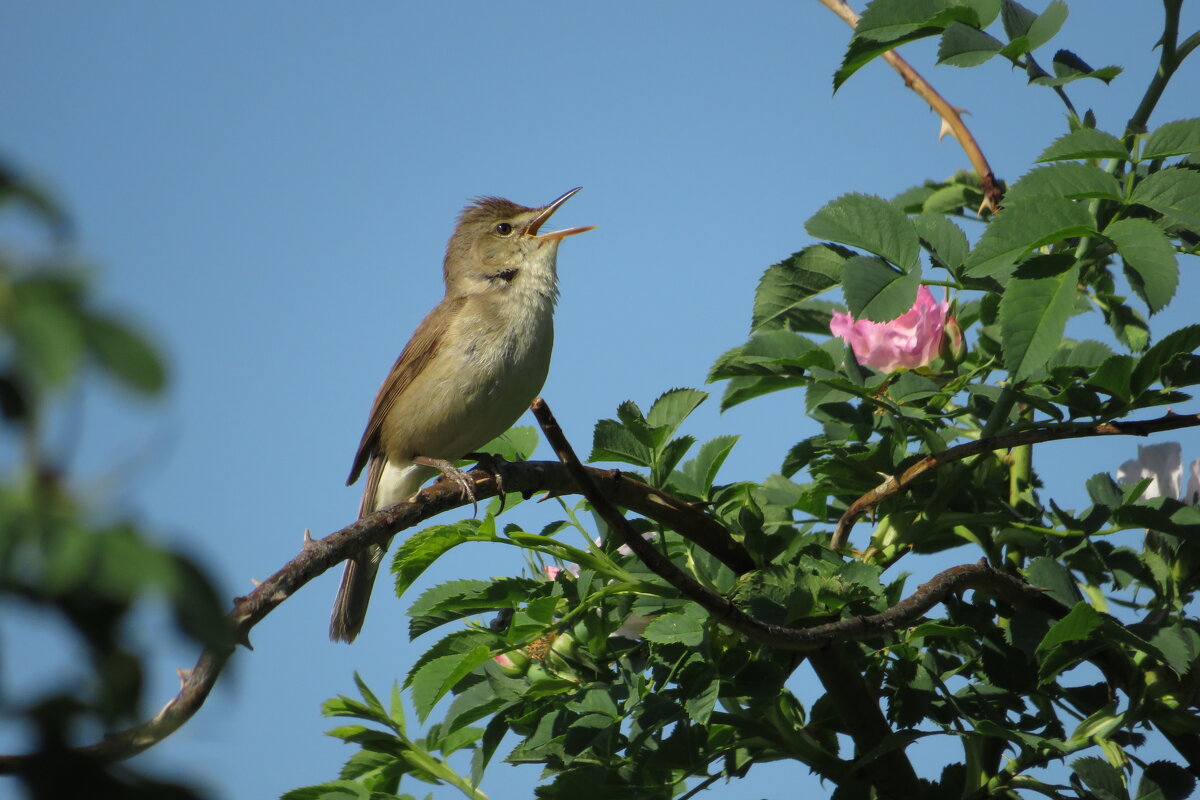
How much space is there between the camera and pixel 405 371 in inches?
189

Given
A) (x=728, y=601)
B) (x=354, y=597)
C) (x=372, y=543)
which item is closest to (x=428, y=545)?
(x=372, y=543)

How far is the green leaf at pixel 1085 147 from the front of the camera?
2146mm

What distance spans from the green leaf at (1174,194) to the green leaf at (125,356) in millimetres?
2060

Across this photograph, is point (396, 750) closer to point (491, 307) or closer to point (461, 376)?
point (461, 376)

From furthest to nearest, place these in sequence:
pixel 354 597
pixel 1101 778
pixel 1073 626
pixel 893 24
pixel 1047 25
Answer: pixel 354 597 → pixel 1047 25 → pixel 893 24 → pixel 1101 778 → pixel 1073 626

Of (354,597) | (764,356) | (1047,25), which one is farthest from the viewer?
(354,597)

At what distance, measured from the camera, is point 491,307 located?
4586mm

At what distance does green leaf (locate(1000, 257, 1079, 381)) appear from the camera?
6.86 ft

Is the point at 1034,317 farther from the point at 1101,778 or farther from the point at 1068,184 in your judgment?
the point at 1101,778

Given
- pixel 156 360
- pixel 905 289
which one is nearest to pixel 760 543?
pixel 905 289

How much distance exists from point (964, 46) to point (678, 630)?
4.78 feet

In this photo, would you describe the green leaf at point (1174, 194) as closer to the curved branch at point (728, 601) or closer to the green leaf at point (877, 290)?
the green leaf at point (877, 290)

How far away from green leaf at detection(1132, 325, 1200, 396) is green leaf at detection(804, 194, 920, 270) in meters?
0.52

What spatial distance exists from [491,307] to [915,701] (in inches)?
108
